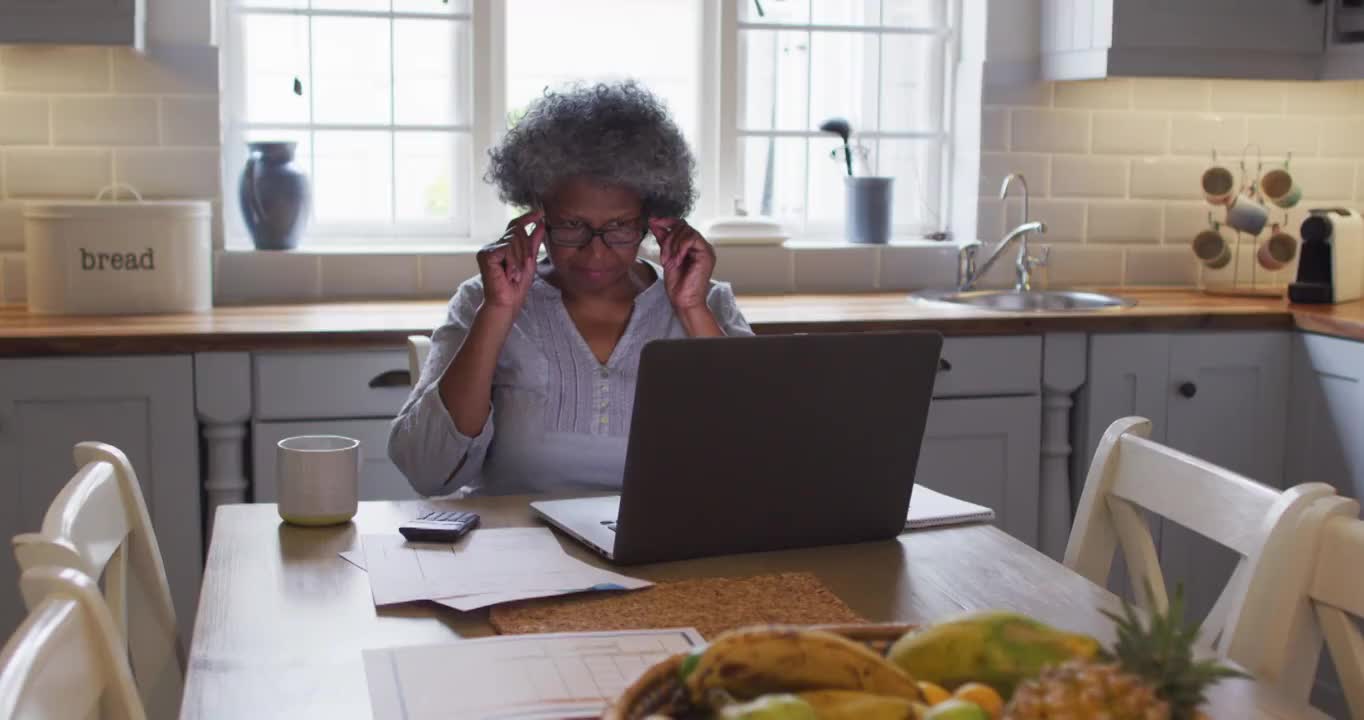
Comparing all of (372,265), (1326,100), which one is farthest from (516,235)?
(1326,100)

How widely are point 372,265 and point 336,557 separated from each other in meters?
1.95

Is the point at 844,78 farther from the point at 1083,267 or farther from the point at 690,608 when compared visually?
the point at 690,608

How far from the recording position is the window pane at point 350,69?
3.58m

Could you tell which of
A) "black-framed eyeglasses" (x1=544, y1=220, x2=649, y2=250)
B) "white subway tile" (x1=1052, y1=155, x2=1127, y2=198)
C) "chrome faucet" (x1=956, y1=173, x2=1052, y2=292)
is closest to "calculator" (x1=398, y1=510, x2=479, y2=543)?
"black-framed eyeglasses" (x1=544, y1=220, x2=649, y2=250)

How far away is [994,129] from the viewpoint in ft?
Result: 12.6

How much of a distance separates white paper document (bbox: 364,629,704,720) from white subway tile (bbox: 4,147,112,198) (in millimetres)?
2376

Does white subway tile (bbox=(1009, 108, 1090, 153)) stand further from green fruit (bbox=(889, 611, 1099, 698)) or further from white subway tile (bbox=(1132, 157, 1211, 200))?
green fruit (bbox=(889, 611, 1099, 698))

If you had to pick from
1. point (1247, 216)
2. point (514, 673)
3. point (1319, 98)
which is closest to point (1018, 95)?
point (1247, 216)

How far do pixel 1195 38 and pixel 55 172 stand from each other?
8.65 feet

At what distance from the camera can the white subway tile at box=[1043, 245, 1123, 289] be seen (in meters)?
3.95

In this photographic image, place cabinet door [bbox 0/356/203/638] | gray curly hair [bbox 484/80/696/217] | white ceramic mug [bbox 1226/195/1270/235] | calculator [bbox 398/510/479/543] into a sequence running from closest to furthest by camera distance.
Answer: calculator [bbox 398/510/479/543], gray curly hair [bbox 484/80/696/217], cabinet door [bbox 0/356/203/638], white ceramic mug [bbox 1226/195/1270/235]

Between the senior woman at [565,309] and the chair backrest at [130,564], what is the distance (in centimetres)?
51

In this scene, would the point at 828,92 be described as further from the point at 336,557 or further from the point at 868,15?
the point at 336,557

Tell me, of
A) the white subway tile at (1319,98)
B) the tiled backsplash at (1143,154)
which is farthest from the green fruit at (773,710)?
the white subway tile at (1319,98)
